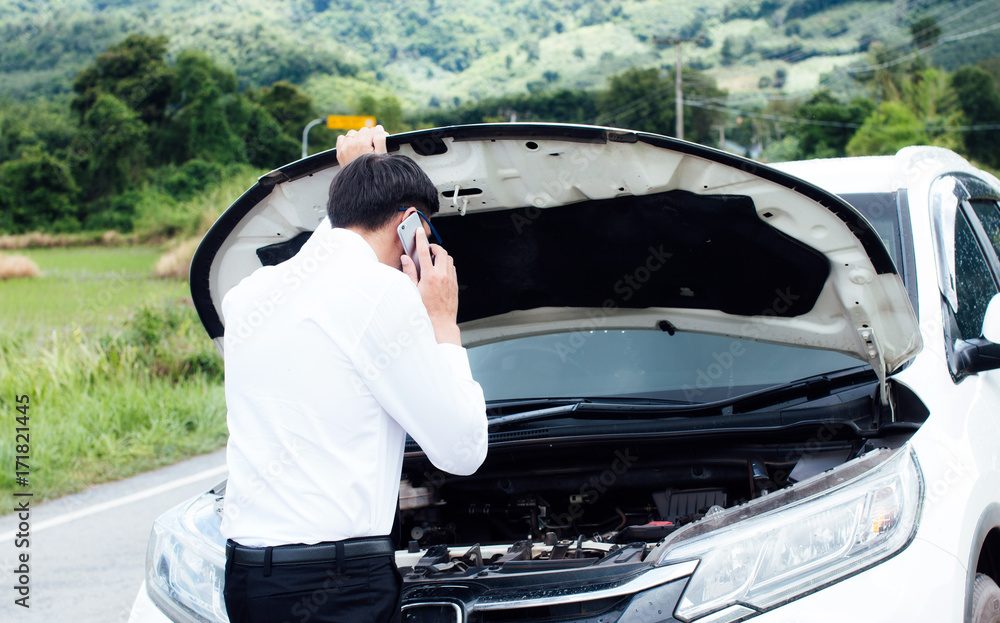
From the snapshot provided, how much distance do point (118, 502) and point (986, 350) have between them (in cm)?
583

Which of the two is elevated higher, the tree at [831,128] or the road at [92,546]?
the tree at [831,128]

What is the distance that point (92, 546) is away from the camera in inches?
198

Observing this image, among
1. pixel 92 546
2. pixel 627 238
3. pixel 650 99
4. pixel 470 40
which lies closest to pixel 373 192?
pixel 627 238

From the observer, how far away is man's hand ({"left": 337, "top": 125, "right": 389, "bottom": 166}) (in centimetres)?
224

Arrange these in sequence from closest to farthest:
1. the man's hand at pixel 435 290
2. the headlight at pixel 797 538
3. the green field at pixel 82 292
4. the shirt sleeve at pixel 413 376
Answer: the shirt sleeve at pixel 413 376, the man's hand at pixel 435 290, the headlight at pixel 797 538, the green field at pixel 82 292

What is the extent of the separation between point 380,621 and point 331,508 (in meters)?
0.26

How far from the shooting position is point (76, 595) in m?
4.23

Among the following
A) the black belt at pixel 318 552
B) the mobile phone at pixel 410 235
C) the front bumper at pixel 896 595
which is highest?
the mobile phone at pixel 410 235

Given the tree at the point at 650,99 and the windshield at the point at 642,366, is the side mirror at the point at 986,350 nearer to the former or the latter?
the windshield at the point at 642,366

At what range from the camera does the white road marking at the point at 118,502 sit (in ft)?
18.2

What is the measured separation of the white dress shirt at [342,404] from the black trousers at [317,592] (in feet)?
0.20

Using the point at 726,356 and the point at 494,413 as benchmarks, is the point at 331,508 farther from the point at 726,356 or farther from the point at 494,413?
the point at 726,356

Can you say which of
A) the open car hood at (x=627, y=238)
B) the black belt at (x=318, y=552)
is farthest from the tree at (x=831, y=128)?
the black belt at (x=318, y=552)

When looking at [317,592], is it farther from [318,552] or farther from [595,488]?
[595,488]
